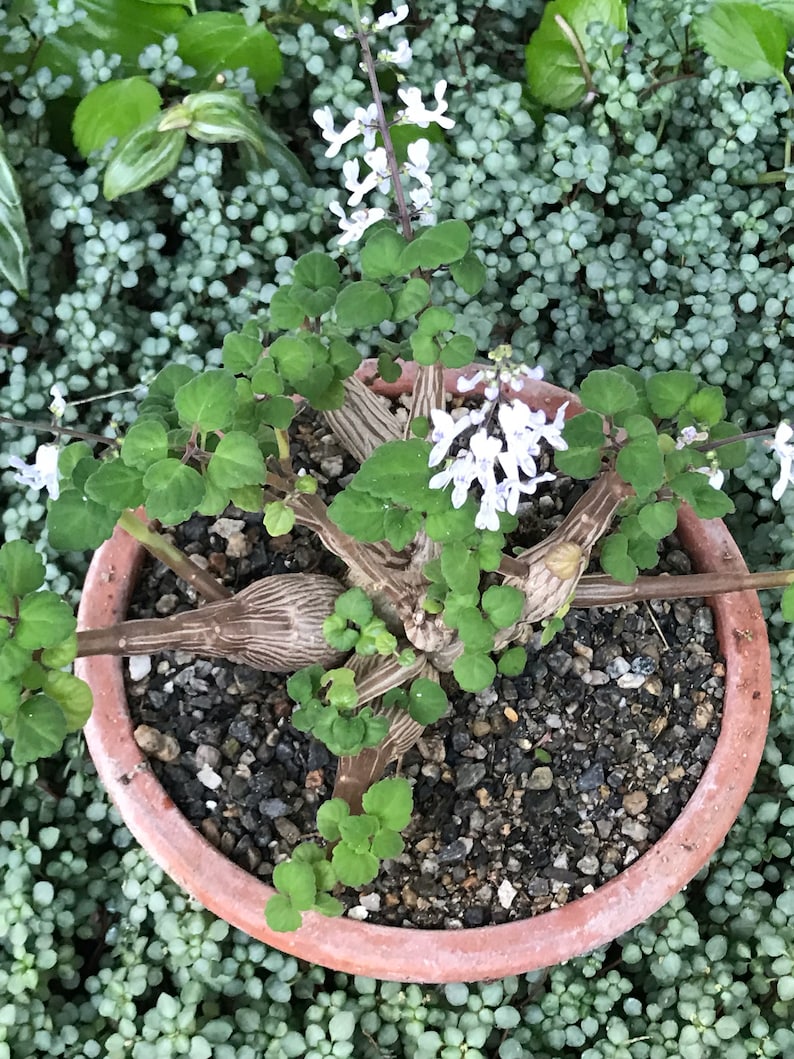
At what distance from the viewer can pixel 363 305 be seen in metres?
0.77

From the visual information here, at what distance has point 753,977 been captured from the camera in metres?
1.15

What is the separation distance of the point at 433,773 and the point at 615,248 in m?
0.71

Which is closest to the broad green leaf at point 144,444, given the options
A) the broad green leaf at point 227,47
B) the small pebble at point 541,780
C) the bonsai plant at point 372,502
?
the bonsai plant at point 372,502

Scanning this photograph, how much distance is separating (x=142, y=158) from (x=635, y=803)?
0.98 m

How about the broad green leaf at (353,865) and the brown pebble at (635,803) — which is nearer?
the broad green leaf at (353,865)

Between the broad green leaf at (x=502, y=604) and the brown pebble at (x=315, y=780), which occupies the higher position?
the broad green leaf at (x=502, y=604)

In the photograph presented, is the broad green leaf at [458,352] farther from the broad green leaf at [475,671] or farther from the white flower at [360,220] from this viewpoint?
the broad green leaf at [475,671]

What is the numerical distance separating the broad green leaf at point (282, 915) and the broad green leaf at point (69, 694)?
0.73ft

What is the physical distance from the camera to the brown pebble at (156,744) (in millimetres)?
1095

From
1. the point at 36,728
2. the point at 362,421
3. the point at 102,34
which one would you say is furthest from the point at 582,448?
the point at 102,34

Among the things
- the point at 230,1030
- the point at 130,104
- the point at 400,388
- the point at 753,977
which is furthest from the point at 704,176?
the point at 230,1030

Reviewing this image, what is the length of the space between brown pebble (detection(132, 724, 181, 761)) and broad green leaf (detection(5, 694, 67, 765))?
0.34 meters

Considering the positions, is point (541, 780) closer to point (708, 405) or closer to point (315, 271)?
point (708, 405)

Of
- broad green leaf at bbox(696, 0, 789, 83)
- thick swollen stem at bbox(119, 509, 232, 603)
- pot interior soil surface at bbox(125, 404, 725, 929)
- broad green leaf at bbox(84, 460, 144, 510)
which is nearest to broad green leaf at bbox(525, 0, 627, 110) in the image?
broad green leaf at bbox(696, 0, 789, 83)
